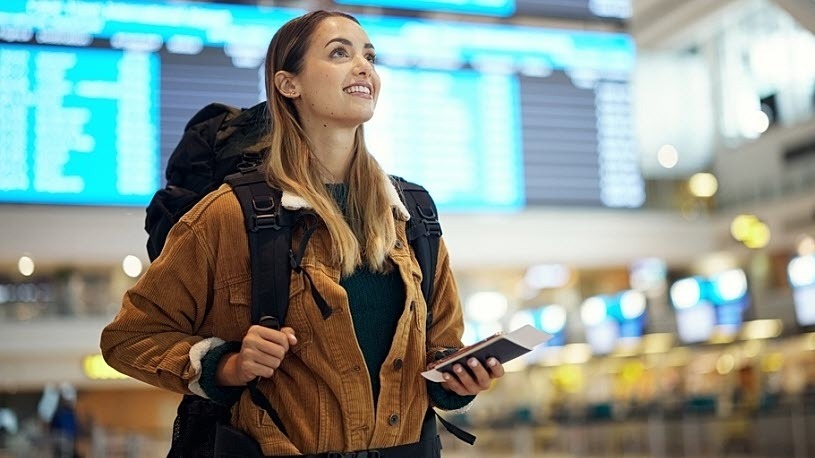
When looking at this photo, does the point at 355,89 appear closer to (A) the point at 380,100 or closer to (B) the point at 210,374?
(B) the point at 210,374

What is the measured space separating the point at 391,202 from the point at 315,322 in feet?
1.19

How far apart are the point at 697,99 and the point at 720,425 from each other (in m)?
10.3

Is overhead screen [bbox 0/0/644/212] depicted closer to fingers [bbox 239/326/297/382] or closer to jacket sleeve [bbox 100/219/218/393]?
jacket sleeve [bbox 100/219/218/393]

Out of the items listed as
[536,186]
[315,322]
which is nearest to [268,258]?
[315,322]

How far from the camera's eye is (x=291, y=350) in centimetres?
208

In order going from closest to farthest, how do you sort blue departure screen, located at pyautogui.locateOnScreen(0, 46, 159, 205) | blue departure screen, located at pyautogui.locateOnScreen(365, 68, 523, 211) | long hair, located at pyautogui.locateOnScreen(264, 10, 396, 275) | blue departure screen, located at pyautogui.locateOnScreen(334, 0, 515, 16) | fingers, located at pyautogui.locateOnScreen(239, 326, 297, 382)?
fingers, located at pyautogui.locateOnScreen(239, 326, 297, 382), long hair, located at pyautogui.locateOnScreen(264, 10, 396, 275), blue departure screen, located at pyautogui.locateOnScreen(0, 46, 159, 205), blue departure screen, located at pyautogui.locateOnScreen(334, 0, 515, 16), blue departure screen, located at pyautogui.locateOnScreen(365, 68, 523, 211)

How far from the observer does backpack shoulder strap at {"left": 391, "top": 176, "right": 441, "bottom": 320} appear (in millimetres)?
2295

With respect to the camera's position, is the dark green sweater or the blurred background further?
the blurred background

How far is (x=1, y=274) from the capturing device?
21.3 meters

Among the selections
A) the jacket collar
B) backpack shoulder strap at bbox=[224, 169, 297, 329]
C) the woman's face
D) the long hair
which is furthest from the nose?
backpack shoulder strap at bbox=[224, 169, 297, 329]

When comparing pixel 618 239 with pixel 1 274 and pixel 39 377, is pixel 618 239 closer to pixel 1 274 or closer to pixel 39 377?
pixel 39 377

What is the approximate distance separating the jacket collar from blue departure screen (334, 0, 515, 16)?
6.01 metres

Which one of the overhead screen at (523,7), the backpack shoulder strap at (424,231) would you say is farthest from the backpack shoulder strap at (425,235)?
the overhead screen at (523,7)

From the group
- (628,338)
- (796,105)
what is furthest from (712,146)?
(628,338)
